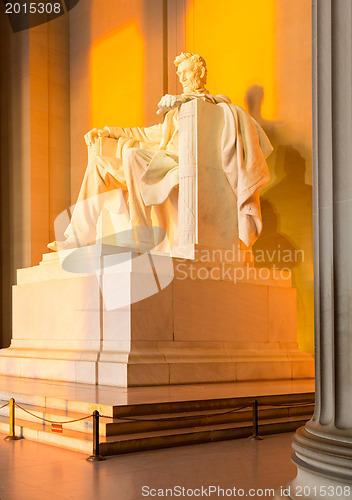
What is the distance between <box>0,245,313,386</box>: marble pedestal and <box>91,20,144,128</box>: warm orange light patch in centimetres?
603

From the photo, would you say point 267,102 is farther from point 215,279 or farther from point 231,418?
point 231,418

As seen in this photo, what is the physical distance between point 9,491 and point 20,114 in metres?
12.7

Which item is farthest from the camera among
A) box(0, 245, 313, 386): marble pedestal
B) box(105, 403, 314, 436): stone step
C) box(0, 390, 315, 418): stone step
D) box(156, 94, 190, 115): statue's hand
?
box(156, 94, 190, 115): statue's hand

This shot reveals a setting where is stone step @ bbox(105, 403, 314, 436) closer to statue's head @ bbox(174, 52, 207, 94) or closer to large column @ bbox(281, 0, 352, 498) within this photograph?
large column @ bbox(281, 0, 352, 498)

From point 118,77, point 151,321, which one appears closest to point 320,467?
point 151,321

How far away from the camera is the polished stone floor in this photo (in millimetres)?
4176

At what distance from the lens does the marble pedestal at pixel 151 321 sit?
25.8 ft

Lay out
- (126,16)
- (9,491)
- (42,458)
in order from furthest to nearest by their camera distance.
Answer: (126,16), (42,458), (9,491)

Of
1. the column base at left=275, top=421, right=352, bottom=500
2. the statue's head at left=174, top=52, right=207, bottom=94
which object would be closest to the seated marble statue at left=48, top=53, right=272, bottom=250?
the statue's head at left=174, top=52, right=207, bottom=94

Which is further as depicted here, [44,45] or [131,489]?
[44,45]

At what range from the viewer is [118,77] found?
15.1m

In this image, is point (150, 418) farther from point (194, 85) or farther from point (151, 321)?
point (194, 85)

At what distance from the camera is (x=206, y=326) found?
8531mm

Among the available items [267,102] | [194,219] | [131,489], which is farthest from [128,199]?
[131,489]
